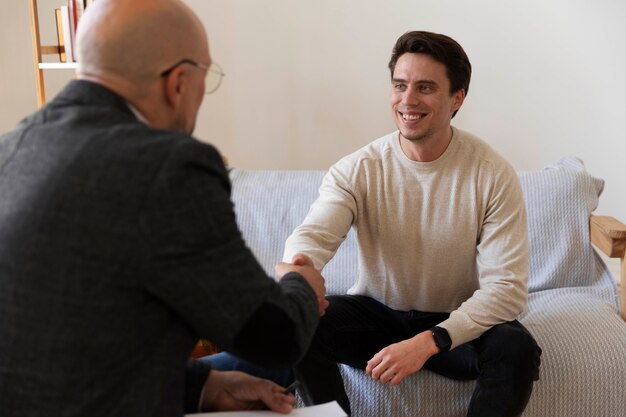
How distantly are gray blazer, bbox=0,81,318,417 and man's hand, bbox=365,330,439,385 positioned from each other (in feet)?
2.46

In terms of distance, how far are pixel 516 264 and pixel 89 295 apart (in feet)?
A: 3.95

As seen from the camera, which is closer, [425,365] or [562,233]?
[425,365]

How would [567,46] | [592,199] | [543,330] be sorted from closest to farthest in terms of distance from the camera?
[543,330], [592,199], [567,46]

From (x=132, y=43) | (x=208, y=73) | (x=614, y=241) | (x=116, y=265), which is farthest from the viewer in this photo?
(x=614, y=241)

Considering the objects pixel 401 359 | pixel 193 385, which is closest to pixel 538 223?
pixel 401 359

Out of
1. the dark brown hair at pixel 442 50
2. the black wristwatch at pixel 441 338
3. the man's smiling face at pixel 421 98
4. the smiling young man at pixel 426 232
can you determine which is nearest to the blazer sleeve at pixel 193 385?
the smiling young man at pixel 426 232

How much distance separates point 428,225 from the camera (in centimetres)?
198

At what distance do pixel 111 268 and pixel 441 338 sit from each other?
1.00 meters

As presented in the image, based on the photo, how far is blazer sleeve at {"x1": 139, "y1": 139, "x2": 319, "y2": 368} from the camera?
0.98 metres

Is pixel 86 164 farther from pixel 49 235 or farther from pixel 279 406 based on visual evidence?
pixel 279 406

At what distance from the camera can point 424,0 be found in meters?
3.18

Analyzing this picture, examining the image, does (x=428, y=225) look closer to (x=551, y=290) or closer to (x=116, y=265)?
(x=551, y=290)

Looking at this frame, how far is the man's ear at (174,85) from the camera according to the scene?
112 cm

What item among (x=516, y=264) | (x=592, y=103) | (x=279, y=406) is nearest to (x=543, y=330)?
(x=516, y=264)
